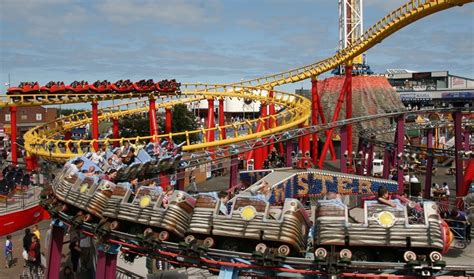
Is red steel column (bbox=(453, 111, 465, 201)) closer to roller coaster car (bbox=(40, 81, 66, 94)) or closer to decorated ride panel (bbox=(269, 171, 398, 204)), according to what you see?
decorated ride panel (bbox=(269, 171, 398, 204))

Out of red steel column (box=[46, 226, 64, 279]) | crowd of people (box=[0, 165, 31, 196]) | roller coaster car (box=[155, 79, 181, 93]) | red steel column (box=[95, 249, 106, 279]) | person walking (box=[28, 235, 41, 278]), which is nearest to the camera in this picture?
red steel column (box=[95, 249, 106, 279])

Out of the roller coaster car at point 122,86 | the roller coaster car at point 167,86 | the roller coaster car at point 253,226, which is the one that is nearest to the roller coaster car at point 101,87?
the roller coaster car at point 122,86

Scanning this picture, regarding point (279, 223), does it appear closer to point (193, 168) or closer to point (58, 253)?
point (58, 253)

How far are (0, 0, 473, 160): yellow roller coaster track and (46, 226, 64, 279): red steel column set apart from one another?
43.1ft

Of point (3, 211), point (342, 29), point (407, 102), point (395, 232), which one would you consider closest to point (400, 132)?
point (395, 232)

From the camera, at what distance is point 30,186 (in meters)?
21.8

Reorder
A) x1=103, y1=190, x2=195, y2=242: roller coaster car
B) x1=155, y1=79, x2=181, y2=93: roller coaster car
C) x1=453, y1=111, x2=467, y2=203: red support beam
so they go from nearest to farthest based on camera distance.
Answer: x1=103, y1=190, x2=195, y2=242: roller coaster car → x1=453, y1=111, x2=467, y2=203: red support beam → x1=155, y1=79, x2=181, y2=93: roller coaster car

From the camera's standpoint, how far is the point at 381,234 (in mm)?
7172

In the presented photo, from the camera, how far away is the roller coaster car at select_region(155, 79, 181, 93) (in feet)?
88.7

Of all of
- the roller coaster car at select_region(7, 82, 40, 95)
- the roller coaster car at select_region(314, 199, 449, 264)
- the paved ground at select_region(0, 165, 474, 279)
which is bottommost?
the paved ground at select_region(0, 165, 474, 279)

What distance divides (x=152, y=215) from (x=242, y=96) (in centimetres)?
2494

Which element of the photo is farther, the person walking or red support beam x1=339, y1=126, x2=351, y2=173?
red support beam x1=339, y1=126, x2=351, y2=173

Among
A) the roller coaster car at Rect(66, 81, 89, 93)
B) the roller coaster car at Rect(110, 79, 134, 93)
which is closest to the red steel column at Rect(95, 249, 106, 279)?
the roller coaster car at Rect(66, 81, 89, 93)

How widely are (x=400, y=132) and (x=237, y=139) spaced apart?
7976 millimetres
